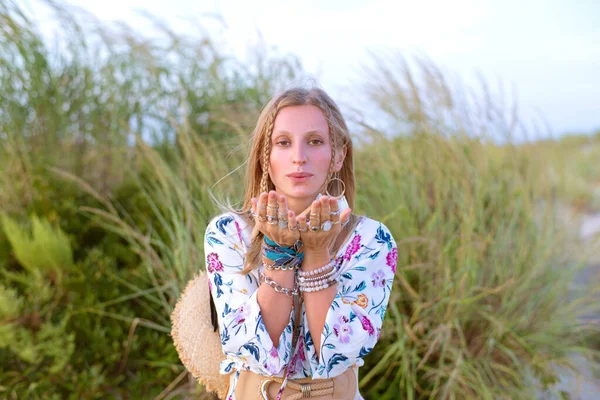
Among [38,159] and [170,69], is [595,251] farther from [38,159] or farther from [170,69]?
[38,159]

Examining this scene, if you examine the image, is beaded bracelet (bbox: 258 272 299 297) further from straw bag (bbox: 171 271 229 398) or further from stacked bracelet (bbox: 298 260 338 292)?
straw bag (bbox: 171 271 229 398)

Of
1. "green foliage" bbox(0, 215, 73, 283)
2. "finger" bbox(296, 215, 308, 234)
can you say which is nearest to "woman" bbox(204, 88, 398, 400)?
"finger" bbox(296, 215, 308, 234)

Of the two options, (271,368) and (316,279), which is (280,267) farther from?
(271,368)

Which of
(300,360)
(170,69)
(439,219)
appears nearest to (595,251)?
(439,219)

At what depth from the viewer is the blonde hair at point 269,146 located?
168cm

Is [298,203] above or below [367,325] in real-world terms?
above

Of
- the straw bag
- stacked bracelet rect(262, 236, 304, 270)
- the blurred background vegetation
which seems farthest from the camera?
the blurred background vegetation

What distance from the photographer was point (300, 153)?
5.24ft

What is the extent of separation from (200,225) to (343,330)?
151 centimetres

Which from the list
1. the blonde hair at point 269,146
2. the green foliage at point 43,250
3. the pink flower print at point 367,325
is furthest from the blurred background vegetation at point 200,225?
the pink flower print at point 367,325

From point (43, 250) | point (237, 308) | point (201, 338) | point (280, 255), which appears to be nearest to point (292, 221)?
point (280, 255)

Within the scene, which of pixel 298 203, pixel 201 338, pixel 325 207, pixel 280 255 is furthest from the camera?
pixel 201 338

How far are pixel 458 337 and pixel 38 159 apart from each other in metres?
3.13

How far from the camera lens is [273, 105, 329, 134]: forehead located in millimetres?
1643
